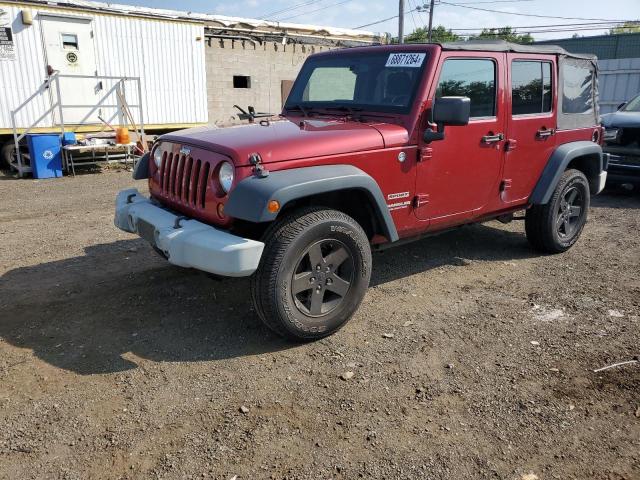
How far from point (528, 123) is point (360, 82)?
5.39ft

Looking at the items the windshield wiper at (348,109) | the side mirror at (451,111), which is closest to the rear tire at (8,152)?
the windshield wiper at (348,109)

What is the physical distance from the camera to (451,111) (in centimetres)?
363

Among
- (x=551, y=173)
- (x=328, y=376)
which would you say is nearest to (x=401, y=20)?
(x=551, y=173)

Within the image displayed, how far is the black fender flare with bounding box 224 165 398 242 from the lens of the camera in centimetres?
304

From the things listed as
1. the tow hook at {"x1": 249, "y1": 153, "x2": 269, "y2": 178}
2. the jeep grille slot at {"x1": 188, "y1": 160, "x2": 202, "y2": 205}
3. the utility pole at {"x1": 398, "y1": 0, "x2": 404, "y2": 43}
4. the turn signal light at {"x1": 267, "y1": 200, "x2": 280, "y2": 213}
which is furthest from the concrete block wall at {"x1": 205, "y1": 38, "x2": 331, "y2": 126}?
the turn signal light at {"x1": 267, "y1": 200, "x2": 280, "y2": 213}

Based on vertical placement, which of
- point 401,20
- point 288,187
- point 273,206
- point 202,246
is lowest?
point 202,246

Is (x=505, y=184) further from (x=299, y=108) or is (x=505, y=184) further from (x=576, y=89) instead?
(x=299, y=108)

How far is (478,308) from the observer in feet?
13.8

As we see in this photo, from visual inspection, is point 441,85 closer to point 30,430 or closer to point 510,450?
point 510,450

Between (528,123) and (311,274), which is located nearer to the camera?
(311,274)

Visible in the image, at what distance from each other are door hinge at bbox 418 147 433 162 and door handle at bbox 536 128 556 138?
4.96ft

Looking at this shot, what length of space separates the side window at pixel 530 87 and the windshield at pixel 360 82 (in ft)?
3.71

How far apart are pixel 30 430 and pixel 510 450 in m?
2.44

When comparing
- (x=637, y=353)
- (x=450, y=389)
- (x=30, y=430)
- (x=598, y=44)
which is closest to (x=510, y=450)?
(x=450, y=389)
